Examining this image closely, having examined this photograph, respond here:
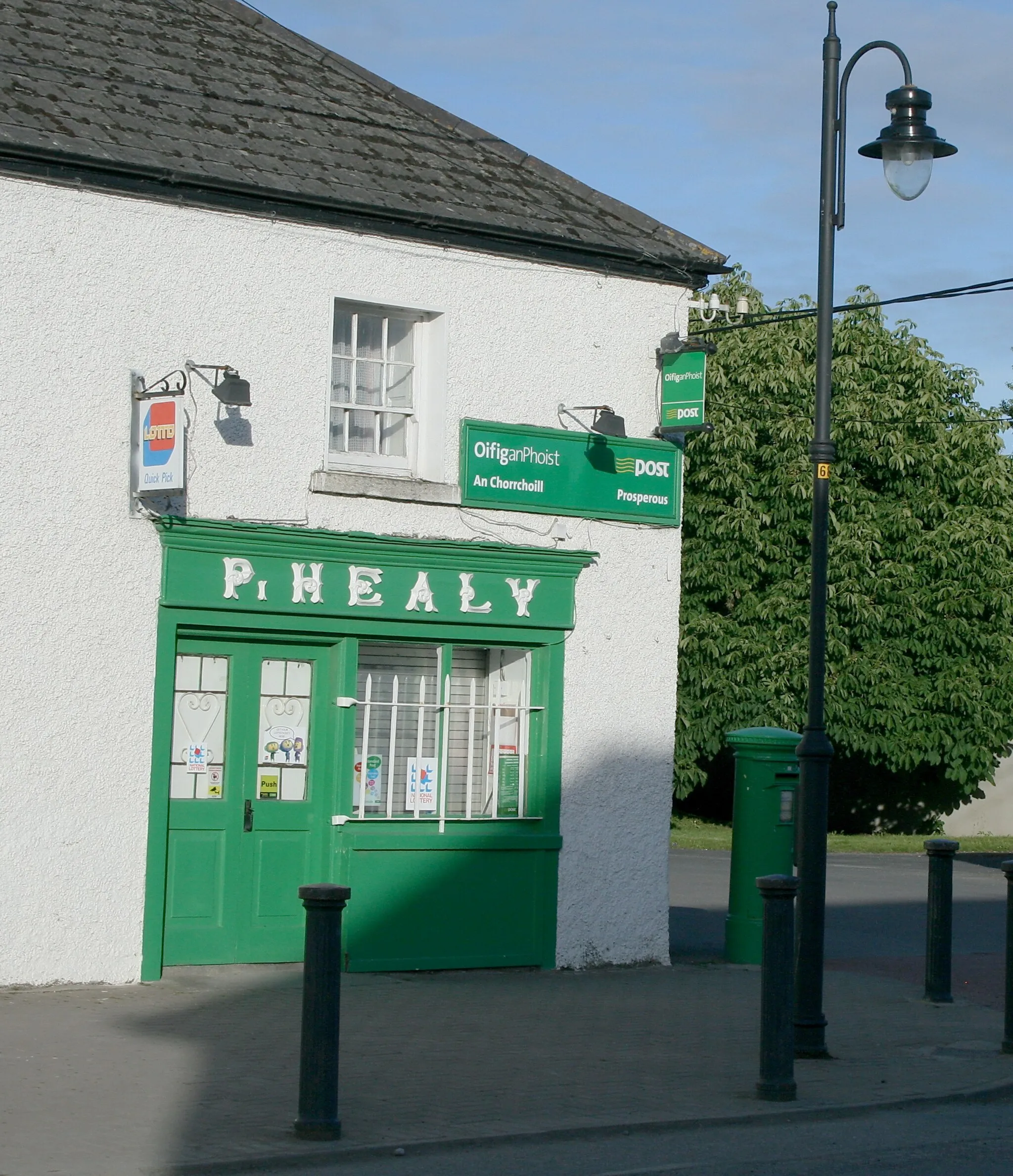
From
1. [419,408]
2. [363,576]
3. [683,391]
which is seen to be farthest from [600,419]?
[363,576]

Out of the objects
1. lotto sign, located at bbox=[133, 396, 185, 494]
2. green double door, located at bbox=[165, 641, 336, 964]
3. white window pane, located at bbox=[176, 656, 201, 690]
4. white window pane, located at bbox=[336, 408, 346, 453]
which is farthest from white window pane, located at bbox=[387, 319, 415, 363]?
white window pane, located at bbox=[176, 656, 201, 690]

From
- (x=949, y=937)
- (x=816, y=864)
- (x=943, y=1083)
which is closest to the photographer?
(x=943, y=1083)

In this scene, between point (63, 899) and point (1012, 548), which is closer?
point (63, 899)

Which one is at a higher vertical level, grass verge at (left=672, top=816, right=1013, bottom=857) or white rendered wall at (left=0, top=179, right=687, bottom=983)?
white rendered wall at (left=0, top=179, right=687, bottom=983)

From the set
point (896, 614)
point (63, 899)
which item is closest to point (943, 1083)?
point (63, 899)

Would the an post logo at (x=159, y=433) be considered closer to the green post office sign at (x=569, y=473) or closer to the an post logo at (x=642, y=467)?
the green post office sign at (x=569, y=473)

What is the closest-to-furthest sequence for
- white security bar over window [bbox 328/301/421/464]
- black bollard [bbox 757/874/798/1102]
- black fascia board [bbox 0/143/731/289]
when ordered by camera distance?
black bollard [bbox 757/874/798/1102] < black fascia board [bbox 0/143/731/289] < white security bar over window [bbox 328/301/421/464]

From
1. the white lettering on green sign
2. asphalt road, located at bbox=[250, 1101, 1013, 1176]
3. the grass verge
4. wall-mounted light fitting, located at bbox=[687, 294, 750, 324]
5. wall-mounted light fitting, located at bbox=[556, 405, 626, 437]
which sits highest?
wall-mounted light fitting, located at bbox=[687, 294, 750, 324]

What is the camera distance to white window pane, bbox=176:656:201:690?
11.1m

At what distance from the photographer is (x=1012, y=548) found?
27.8 m

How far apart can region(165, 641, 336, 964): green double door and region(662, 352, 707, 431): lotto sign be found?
3.25m

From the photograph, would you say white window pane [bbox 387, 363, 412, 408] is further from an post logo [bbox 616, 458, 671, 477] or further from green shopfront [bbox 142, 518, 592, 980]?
an post logo [bbox 616, 458, 671, 477]

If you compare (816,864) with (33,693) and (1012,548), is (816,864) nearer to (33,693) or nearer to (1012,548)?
(33,693)

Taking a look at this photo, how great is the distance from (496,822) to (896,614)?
16.6 m
